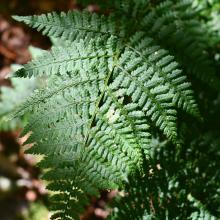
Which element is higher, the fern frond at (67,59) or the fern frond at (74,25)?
the fern frond at (74,25)

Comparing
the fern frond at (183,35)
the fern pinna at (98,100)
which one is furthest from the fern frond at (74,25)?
the fern frond at (183,35)

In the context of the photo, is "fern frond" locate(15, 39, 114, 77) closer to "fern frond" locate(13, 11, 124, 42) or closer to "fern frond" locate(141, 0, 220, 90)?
"fern frond" locate(13, 11, 124, 42)

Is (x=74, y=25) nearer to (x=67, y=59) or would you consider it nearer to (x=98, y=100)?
(x=67, y=59)

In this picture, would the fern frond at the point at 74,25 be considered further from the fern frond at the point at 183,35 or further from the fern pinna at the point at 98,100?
the fern frond at the point at 183,35

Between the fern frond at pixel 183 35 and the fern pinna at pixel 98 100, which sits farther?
the fern frond at pixel 183 35

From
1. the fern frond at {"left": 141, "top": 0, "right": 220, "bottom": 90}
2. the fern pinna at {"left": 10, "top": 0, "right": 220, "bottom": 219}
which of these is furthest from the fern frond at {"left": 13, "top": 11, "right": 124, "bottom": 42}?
the fern frond at {"left": 141, "top": 0, "right": 220, "bottom": 90}

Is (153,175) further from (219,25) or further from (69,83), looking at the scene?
(219,25)

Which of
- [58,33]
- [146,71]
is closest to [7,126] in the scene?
[58,33]

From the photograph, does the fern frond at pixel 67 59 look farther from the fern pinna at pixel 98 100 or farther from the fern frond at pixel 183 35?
the fern frond at pixel 183 35
